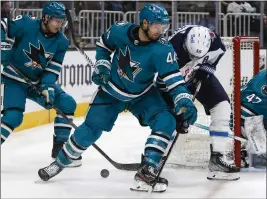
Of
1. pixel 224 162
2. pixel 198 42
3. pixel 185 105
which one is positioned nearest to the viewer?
pixel 185 105

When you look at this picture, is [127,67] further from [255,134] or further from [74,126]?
[255,134]

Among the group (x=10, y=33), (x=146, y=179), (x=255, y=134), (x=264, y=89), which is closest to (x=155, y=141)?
(x=146, y=179)

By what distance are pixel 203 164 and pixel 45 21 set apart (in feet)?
3.70

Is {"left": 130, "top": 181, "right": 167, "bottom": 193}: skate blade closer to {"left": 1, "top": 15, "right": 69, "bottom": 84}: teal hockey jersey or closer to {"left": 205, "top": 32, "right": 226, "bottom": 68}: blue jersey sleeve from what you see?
{"left": 205, "top": 32, "right": 226, "bottom": 68}: blue jersey sleeve

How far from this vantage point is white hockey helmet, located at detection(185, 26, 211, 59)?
136 inches

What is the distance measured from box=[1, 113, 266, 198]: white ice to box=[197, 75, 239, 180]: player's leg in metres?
0.07

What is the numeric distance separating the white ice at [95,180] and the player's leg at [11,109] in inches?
8.6

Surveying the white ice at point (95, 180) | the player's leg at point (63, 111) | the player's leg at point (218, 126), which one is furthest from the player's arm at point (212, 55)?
the player's leg at point (63, 111)

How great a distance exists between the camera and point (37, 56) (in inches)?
154

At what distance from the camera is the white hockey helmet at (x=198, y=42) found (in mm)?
3447

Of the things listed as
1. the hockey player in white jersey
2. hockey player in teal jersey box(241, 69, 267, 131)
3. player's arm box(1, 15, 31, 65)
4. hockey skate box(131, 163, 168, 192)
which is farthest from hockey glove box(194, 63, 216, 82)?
player's arm box(1, 15, 31, 65)

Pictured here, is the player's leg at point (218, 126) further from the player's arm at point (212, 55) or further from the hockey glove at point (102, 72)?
the hockey glove at point (102, 72)

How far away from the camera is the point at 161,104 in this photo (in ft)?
10.7

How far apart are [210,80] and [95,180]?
2.48 feet
